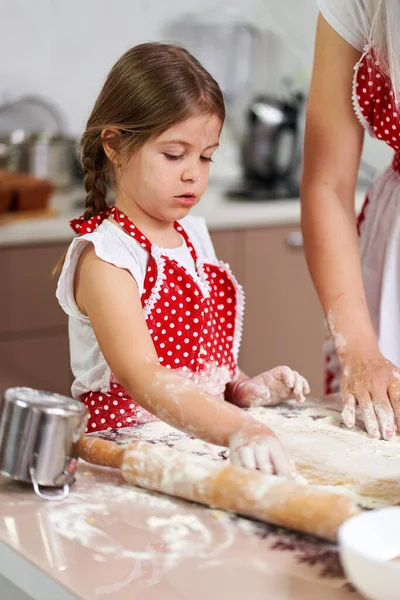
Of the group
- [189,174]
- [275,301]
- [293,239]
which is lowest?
[275,301]

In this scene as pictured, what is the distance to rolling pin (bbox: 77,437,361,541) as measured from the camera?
2.92 ft

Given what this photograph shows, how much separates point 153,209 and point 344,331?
1.16 feet

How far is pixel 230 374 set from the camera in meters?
1.44

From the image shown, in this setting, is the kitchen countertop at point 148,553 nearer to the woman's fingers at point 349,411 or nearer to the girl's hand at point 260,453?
the girl's hand at point 260,453

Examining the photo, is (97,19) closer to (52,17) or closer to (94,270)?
(52,17)

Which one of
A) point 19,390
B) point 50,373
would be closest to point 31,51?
point 50,373

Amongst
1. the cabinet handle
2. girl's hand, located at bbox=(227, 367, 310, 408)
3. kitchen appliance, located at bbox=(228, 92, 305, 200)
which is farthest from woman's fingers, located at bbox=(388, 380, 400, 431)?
kitchen appliance, located at bbox=(228, 92, 305, 200)

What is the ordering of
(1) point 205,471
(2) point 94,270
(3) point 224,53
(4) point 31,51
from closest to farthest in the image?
(1) point 205,471 < (2) point 94,270 < (4) point 31,51 < (3) point 224,53

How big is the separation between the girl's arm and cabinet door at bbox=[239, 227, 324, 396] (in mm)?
1751

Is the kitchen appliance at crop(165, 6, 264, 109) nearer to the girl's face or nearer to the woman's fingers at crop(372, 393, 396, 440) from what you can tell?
the girl's face

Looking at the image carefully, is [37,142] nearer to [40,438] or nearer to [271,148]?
[271,148]

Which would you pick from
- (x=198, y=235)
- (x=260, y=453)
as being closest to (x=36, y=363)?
(x=198, y=235)

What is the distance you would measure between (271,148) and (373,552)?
2603 mm

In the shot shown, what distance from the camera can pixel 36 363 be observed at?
106 inches
